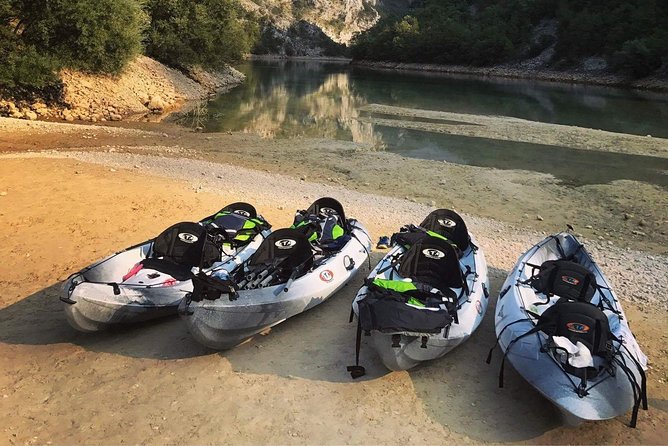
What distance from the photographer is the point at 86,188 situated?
10.4m

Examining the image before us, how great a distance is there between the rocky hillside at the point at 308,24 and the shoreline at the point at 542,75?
42604 mm

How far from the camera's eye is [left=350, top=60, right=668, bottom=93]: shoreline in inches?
1787

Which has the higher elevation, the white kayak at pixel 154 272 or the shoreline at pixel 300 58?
the white kayak at pixel 154 272

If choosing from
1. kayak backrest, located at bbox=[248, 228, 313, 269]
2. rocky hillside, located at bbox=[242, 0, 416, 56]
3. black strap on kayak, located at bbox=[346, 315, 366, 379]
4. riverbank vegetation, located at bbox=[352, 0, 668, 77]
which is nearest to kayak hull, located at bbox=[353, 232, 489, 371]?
black strap on kayak, located at bbox=[346, 315, 366, 379]

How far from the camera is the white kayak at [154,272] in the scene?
17.8 ft

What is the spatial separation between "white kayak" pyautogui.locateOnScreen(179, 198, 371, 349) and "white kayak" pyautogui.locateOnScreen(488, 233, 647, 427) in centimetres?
212

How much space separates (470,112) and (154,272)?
24.6 m

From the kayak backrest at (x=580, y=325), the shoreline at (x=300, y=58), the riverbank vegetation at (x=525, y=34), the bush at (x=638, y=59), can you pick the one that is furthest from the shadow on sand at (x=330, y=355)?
the shoreline at (x=300, y=58)

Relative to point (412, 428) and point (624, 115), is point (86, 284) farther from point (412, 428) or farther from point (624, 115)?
point (624, 115)

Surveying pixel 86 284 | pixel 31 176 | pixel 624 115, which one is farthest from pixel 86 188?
pixel 624 115

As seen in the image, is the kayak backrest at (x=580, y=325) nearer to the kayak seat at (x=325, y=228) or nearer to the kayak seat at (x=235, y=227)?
the kayak seat at (x=325, y=228)

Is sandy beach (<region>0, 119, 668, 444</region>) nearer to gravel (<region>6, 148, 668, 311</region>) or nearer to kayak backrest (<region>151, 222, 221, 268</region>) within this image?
gravel (<region>6, 148, 668, 311</region>)

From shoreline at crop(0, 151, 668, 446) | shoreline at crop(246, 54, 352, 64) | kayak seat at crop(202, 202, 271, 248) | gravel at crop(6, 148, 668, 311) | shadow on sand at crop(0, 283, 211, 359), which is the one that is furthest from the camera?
shoreline at crop(246, 54, 352, 64)

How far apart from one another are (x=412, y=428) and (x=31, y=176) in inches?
392
